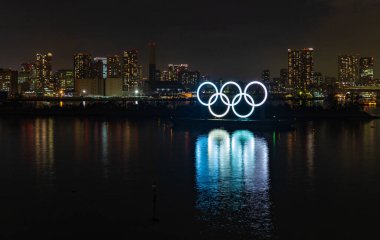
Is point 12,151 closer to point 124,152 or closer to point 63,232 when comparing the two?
point 124,152

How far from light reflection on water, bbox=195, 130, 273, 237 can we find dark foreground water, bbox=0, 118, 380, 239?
25 mm

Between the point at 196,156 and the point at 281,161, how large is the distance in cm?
288

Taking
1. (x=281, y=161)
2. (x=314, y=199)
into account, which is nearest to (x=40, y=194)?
(x=314, y=199)

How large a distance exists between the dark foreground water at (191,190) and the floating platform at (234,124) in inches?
316

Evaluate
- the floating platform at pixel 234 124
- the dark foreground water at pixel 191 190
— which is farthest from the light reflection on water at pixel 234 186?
the floating platform at pixel 234 124

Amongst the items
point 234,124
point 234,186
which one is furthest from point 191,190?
point 234,124

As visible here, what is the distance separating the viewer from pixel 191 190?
40.5 ft

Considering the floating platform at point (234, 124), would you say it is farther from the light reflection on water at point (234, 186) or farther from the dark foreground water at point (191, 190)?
the light reflection on water at point (234, 186)

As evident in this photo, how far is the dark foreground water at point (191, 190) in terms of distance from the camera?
931 centimetres

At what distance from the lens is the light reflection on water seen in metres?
9.72

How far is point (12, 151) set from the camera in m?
19.8

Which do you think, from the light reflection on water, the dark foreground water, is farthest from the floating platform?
the light reflection on water

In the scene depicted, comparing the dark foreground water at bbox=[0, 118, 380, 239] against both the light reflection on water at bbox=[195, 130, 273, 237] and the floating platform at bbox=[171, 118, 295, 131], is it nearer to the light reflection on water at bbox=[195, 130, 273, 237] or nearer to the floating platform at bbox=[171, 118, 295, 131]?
the light reflection on water at bbox=[195, 130, 273, 237]

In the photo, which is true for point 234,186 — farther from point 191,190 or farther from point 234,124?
point 234,124
